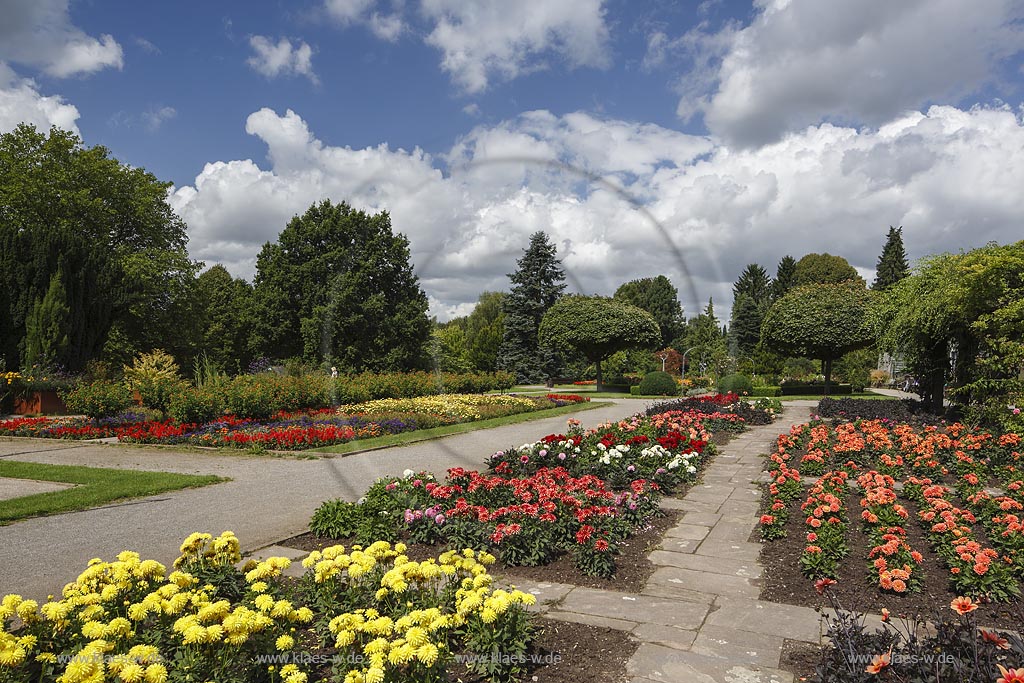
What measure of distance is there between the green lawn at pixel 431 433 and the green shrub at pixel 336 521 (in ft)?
17.7

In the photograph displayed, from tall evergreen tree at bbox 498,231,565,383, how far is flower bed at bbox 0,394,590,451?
65.0 ft

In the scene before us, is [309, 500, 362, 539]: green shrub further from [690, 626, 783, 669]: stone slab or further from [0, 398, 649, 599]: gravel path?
[690, 626, 783, 669]: stone slab

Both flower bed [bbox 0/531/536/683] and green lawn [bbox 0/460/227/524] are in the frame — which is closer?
flower bed [bbox 0/531/536/683]

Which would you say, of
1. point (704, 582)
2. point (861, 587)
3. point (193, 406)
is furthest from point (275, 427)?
point (861, 587)

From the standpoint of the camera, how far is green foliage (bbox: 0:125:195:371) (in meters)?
20.3

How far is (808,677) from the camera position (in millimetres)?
3094

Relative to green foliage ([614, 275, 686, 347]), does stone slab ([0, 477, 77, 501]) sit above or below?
below

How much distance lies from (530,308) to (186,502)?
30.6m

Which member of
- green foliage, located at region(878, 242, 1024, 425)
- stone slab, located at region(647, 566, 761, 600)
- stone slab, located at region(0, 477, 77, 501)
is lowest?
stone slab, located at region(647, 566, 761, 600)

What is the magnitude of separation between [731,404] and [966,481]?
34.6 ft

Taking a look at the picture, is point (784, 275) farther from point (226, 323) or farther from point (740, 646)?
point (740, 646)

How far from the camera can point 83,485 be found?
813cm

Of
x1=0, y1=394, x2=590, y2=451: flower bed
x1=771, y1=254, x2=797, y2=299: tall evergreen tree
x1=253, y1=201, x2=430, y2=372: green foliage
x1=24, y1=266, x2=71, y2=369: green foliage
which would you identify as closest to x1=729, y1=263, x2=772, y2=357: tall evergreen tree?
x1=771, y1=254, x2=797, y2=299: tall evergreen tree

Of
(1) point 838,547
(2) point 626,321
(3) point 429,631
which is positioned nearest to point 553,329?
(2) point 626,321
